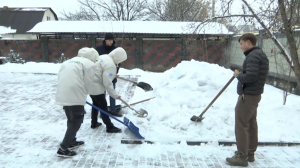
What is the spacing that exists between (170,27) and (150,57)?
6.93ft

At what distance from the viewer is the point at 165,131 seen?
4.50m

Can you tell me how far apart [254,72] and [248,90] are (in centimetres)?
27

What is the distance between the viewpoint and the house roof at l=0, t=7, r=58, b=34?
98.5 ft

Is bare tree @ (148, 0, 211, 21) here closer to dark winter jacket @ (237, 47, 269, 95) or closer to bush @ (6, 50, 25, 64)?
bush @ (6, 50, 25, 64)

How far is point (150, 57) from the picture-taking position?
596 inches

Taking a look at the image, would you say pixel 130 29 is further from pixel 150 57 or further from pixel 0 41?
pixel 0 41

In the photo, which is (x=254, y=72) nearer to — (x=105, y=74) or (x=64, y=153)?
(x=105, y=74)

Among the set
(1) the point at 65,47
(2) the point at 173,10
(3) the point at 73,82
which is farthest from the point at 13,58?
(2) the point at 173,10

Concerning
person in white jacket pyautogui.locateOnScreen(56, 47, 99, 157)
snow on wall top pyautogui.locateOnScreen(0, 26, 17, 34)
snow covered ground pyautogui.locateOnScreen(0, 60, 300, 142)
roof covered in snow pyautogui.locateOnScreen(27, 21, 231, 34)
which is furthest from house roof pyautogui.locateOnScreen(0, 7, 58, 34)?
person in white jacket pyautogui.locateOnScreen(56, 47, 99, 157)

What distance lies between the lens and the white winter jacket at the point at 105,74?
419cm

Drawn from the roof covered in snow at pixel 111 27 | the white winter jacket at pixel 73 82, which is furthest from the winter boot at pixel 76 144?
the roof covered in snow at pixel 111 27

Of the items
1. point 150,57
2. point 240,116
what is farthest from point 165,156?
point 150,57

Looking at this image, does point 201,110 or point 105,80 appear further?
point 201,110

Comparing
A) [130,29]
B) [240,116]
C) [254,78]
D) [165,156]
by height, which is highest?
[130,29]
